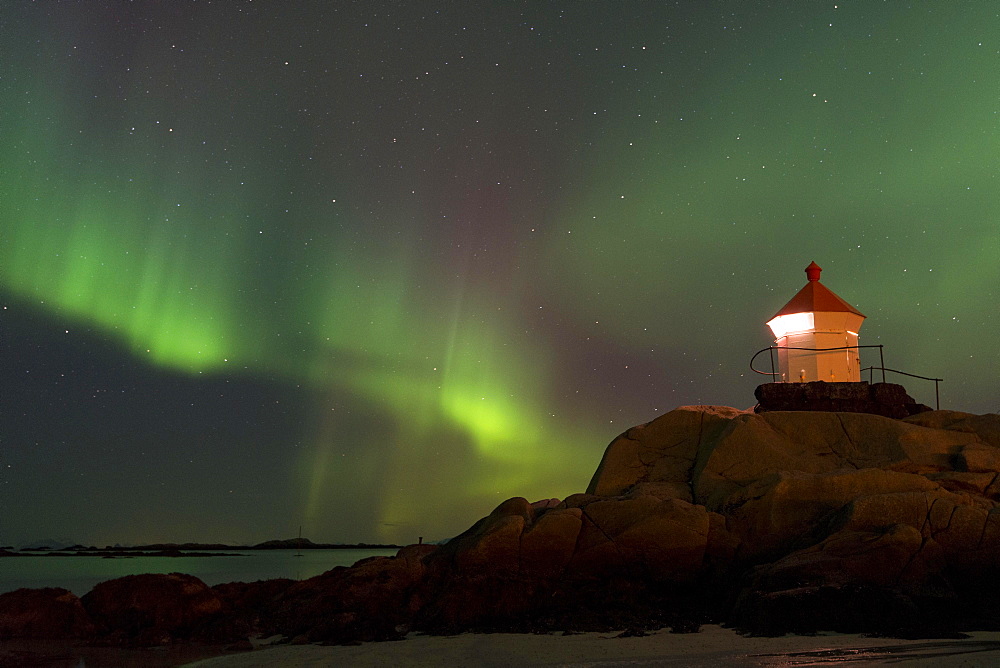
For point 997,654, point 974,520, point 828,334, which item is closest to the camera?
point 997,654

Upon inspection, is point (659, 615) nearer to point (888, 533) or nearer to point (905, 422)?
point (888, 533)

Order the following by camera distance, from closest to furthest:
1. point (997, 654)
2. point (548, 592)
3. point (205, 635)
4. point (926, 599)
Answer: point (997, 654) → point (926, 599) → point (548, 592) → point (205, 635)

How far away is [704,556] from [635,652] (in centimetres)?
436

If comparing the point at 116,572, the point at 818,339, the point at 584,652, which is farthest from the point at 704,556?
the point at 116,572

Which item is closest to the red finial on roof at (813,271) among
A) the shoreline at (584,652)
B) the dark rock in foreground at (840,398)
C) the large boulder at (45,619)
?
the dark rock in foreground at (840,398)

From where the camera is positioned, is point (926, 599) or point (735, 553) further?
point (735, 553)

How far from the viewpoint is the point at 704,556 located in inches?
658

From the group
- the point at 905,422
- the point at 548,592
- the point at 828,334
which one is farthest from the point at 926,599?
the point at 828,334

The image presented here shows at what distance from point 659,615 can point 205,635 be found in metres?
10.6

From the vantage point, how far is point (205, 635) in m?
18.3

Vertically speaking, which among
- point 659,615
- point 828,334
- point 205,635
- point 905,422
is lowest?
point 205,635

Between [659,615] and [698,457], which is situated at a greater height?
[698,457]

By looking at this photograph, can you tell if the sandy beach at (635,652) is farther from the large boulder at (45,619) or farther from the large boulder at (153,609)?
the large boulder at (45,619)

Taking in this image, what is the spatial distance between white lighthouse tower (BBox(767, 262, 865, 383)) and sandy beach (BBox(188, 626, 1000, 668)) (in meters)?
14.4
